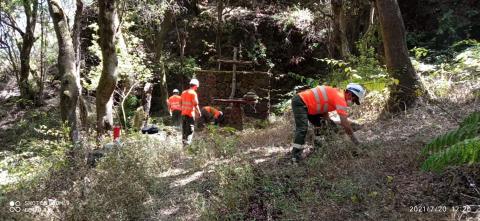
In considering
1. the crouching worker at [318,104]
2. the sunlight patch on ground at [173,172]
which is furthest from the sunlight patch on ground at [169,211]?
the crouching worker at [318,104]

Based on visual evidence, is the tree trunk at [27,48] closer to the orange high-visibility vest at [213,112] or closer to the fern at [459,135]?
the orange high-visibility vest at [213,112]

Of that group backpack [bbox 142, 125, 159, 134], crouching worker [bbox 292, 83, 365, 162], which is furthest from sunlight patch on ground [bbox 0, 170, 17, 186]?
backpack [bbox 142, 125, 159, 134]

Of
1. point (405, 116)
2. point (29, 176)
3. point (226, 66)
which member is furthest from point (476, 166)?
point (226, 66)

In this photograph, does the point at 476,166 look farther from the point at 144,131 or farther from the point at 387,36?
the point at 144,131

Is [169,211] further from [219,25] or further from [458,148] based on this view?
[219,25]

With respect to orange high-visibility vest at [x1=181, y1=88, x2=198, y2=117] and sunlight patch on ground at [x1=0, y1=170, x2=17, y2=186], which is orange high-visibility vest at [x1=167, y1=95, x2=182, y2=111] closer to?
orange high-visibility vest at [x1=181, y1=88, x2=198, y2=117]

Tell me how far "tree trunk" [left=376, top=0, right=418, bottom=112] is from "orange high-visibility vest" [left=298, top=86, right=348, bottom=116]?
2.73 meters

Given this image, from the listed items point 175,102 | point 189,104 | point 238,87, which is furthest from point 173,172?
point 238,87

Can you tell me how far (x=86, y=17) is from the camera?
20656mm

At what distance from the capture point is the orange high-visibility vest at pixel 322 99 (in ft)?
23.1

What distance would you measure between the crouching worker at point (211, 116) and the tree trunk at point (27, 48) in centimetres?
1003

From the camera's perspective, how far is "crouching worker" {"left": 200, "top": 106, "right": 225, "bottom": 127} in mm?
13805

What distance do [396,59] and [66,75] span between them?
270 inches

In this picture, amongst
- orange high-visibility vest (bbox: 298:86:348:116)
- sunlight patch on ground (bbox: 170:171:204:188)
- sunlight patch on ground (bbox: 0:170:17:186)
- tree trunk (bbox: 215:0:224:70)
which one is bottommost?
sunlight patch on ground (bbox: 170:171:204:188)
